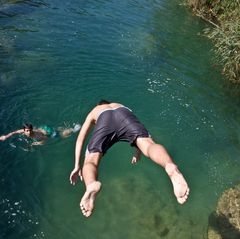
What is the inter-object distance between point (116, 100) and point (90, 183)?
32.6ft

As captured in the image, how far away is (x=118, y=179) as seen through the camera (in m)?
13.5

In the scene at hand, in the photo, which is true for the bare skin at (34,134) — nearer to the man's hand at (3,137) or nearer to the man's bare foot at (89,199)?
the man's hand at (3,137)

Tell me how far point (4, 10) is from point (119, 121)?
57.5 feet

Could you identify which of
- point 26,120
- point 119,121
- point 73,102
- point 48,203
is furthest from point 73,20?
point 119,121

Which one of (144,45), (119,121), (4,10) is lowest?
(4,10)

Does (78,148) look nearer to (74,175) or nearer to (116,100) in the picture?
(74,175)

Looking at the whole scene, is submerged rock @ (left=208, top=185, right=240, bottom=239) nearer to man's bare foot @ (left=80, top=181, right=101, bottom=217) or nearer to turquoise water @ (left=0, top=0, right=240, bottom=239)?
turquoise water @ (left=0, top=0, right=240, bottom=239)

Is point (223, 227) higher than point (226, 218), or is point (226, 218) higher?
point (226, 218)

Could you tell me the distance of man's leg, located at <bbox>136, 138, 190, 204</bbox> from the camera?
6836 millimetres

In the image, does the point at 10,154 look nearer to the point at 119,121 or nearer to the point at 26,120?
the point at 26,120

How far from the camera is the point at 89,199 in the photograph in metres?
7.09

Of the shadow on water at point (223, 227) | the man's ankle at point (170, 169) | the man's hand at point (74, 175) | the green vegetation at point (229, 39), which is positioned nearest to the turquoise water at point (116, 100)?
the shadow on water at point (223, 227)

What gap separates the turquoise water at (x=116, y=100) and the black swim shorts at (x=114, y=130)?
13.2 feet

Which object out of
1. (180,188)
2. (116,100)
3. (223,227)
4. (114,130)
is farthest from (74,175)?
(116,100)
